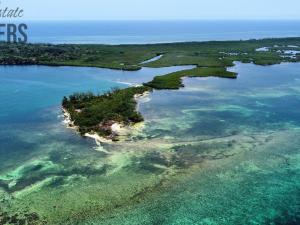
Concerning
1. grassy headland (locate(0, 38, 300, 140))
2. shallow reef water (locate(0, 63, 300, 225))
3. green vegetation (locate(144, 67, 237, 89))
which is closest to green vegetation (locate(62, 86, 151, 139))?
grassy headland (locate(0, 38, 300, 140))

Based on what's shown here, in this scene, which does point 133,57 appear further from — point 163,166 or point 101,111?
point 163,166

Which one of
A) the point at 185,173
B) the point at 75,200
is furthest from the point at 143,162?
the point at 75,200

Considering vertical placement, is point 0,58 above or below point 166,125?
above

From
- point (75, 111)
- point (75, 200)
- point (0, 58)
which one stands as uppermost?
point (0, 58)

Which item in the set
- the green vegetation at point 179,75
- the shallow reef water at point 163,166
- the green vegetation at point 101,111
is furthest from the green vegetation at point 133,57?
the shallow reef water at point 163,166

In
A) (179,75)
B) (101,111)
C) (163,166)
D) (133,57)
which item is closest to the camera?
(163,166)

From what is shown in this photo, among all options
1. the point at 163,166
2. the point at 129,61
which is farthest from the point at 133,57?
the point at 163,166

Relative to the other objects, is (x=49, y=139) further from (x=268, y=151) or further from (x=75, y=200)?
(x=268, y=151)

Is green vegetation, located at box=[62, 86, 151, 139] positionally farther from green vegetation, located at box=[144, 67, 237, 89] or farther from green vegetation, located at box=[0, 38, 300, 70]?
green vegetation, located at box=[0, 38, 300, 70]
